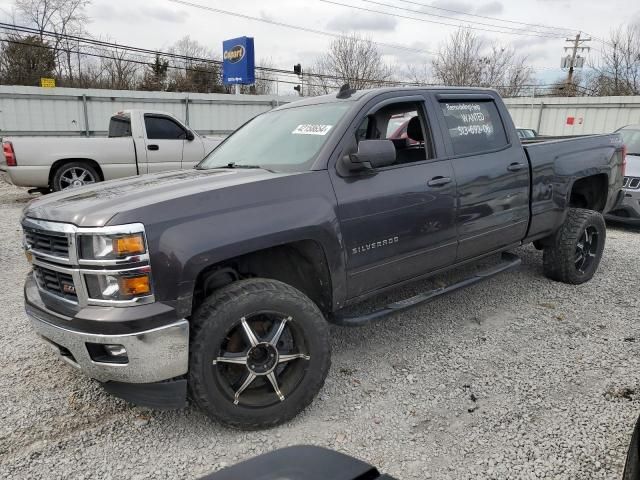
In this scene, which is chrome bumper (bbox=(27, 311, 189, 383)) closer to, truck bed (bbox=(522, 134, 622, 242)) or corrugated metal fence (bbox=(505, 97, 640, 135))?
truck bed (bbox=(522, 134, 622, 242))

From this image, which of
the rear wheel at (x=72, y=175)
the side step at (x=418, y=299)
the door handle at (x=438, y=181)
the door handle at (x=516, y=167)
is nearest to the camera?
the side step at (x=418, y=299)

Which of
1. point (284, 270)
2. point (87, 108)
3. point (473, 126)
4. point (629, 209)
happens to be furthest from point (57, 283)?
point (87, 108)

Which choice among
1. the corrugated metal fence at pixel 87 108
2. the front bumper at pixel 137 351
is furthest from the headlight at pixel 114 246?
the corrugated metal fence at pixel 87 108

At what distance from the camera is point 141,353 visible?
2381 mm

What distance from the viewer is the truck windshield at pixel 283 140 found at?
3.24 metres

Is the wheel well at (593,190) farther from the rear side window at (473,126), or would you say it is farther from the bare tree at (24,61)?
the bare tree at (24,61)

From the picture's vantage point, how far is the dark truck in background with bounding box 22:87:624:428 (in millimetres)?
2393

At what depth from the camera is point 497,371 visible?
3398mm

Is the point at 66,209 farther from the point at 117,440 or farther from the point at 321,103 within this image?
the point at 321,103

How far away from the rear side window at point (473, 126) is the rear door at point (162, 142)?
7.34 metres

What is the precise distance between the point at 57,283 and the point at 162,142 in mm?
7872

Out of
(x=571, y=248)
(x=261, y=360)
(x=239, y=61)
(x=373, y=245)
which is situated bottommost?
(x=261, y=360)

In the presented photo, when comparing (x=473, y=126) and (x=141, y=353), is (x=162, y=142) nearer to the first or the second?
(x=473, y=126)

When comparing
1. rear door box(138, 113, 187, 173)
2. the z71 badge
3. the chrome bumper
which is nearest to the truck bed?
the z71 badge
